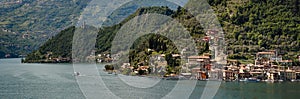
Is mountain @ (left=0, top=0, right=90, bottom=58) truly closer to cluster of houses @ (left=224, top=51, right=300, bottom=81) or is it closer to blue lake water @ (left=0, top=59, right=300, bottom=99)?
blue lake water @ (left=0, top=59, right=300, bottom=99)

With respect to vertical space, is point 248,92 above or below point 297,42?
below

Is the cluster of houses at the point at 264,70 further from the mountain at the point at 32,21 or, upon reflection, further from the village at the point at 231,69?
the mountain at the point at 32,21

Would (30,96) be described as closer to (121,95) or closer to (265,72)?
(121,95)

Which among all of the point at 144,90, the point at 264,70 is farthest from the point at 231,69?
the point at 144,90

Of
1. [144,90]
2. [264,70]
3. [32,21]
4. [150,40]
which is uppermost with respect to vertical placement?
[32,21]

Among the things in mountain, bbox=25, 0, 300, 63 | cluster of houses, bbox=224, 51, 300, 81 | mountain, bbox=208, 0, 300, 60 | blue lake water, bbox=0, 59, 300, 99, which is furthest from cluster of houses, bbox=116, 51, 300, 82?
blue lake water, bbox=0, 59, 300, 99

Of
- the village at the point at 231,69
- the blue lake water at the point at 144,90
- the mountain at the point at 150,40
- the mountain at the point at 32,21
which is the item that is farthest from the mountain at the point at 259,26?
the mountain at the point at 32,21

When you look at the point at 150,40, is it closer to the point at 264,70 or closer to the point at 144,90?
the point at 264,70

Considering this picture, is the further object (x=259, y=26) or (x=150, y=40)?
(x=150, y=40)

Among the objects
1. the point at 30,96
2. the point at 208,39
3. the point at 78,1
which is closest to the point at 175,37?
the point at 208,39
